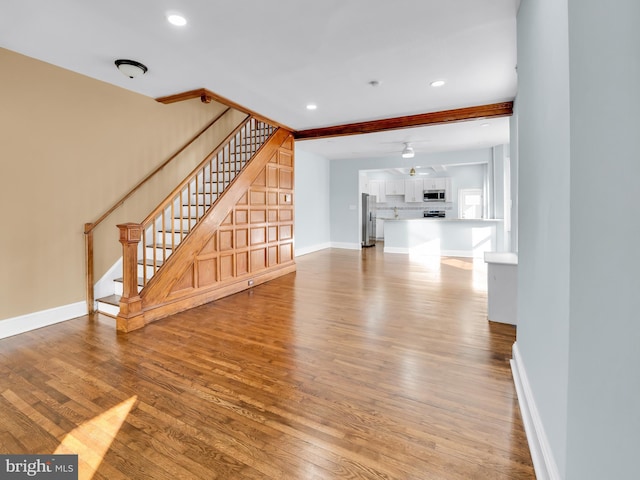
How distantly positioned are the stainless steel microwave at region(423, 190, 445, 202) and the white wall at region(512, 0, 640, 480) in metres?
9.20

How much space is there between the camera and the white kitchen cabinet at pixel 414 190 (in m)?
10.7

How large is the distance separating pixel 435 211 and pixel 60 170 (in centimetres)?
982

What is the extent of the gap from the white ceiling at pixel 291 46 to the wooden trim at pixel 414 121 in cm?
22

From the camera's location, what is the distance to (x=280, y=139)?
556 centimetres

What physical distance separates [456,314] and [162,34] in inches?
155

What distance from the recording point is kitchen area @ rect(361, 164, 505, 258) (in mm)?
7586

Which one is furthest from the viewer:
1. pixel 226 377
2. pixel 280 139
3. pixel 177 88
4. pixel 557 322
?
pixel 280 139

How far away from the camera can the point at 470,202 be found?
1002 cm

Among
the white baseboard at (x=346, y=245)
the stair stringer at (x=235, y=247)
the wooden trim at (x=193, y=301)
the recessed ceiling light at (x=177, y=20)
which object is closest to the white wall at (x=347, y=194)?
the white baseboard at (x=346, y=245)

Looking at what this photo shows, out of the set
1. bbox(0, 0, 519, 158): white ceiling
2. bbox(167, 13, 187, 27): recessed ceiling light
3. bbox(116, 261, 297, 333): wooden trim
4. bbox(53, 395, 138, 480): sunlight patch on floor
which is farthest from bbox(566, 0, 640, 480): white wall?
bbox(116, 261, 297, 333): wooden trim

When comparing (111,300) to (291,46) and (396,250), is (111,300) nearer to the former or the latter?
(291,46)

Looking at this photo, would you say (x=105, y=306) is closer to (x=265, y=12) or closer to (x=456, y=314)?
(x=265, y=12)

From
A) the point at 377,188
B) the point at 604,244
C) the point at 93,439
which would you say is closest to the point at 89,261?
the point at 93,439

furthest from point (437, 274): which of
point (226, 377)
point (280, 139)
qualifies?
point (226, 377)
